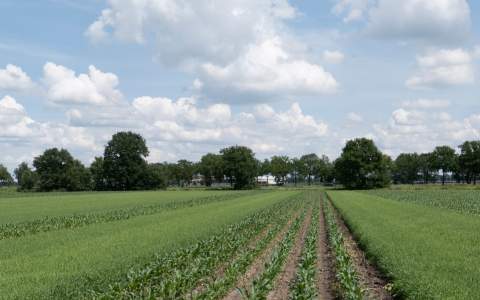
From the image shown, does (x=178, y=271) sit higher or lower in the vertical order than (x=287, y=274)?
higher

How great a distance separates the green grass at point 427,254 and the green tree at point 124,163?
11947 cm

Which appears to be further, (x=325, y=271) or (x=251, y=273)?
(x=325, y=271)

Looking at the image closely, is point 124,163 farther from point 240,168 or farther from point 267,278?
point 267,278

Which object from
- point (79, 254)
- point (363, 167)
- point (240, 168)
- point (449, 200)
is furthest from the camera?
point (240, 168)

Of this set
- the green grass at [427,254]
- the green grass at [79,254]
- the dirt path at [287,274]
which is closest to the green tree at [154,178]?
the green grass at [79,254]

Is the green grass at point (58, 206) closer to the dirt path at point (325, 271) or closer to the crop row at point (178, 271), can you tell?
the crop row at point (178, 271)

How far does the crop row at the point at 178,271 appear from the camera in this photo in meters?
13.0

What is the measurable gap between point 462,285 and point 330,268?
18.9ft

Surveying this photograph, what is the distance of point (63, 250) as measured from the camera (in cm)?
2172

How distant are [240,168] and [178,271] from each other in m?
143

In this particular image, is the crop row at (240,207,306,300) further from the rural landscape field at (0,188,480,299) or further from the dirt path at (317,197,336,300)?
the dirt path at (317,197,336,300)

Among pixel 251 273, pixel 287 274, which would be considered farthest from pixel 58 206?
pixel 287 274

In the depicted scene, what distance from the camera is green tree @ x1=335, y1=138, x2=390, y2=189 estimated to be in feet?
459

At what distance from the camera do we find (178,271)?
14.8m
